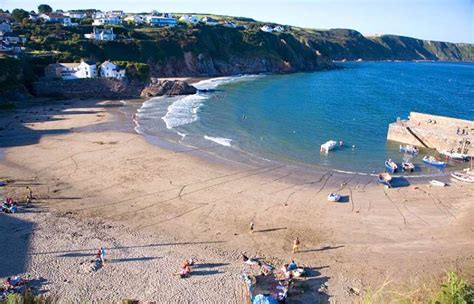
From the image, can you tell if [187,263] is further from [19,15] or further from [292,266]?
[19,15]

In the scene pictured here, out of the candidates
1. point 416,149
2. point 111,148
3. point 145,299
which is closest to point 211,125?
point 111,148

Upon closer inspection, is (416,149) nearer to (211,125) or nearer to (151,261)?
(211,125)

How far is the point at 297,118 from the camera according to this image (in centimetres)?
5384

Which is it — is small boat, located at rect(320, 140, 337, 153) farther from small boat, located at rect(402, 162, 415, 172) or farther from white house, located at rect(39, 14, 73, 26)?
white house, located at rect(39, 14, 73, 26)

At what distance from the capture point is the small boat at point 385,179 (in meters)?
31.2

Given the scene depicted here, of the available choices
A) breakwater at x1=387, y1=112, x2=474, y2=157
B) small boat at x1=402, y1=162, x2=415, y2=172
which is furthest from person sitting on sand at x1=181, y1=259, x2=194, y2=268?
breakwater at x1=387, y1=112, x2=474, y2=157

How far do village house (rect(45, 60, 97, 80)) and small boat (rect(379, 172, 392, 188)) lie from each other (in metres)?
52.0

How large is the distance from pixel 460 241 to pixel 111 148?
101ft

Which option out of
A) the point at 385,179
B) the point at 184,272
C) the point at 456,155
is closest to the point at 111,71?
the point at 385,179

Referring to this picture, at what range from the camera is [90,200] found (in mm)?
27094

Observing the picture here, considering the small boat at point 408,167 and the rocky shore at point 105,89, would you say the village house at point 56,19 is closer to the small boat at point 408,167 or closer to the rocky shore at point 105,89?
the rocky shore at point 105,89

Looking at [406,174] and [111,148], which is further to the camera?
[111,148]

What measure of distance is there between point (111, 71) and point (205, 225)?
5144 centimetres

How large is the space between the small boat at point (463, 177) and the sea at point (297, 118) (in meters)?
1.57
